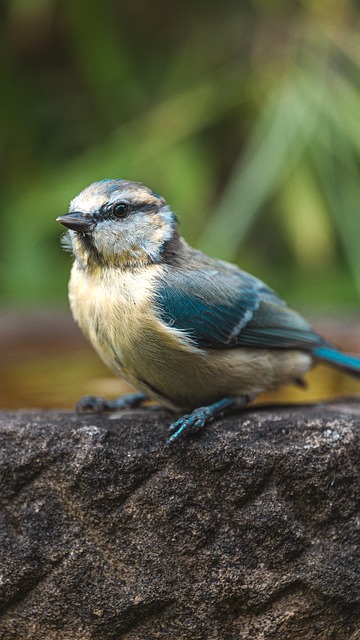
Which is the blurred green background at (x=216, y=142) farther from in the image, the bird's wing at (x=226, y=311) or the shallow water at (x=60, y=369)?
the bird's wing at (x=226, y=311)

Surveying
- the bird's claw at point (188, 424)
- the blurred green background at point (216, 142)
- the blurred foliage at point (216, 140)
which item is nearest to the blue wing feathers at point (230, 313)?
the bird's claw at point (188, 424)

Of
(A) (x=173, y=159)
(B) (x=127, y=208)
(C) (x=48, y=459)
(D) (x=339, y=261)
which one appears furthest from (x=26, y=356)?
(D) (x=339, y=261)

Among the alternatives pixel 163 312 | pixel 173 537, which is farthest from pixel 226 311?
pixel 173 537

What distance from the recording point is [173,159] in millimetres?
4613

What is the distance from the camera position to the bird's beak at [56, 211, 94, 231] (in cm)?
210

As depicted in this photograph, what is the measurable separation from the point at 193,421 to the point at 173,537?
26cm

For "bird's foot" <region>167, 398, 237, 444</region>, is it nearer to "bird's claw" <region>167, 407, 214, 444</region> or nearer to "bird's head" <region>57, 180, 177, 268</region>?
"bird's claw" <region>167, 407, 214, 444</region>

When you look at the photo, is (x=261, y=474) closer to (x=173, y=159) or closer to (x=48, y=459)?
(x=48, y=459)

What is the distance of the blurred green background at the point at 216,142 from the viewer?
180 inches

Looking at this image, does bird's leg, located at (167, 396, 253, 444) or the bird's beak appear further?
the bird's beak

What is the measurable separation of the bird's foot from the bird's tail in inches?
20.0

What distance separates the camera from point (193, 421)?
1.95m

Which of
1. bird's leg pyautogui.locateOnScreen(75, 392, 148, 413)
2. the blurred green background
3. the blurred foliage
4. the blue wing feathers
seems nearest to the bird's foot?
the blue wing feathers

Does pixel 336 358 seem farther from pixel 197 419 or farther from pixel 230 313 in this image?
pixel 197 419
